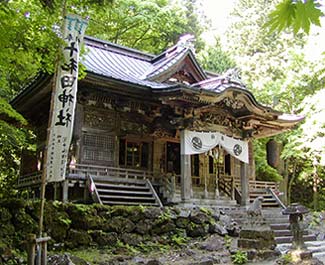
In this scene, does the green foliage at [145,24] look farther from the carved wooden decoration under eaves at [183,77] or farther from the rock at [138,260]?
the rock at [138,260]

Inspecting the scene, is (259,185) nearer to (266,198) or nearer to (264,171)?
(266,198)

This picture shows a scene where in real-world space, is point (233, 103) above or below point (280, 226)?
above

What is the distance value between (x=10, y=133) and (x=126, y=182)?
463cm

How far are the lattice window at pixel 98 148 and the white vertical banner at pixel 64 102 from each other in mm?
6364

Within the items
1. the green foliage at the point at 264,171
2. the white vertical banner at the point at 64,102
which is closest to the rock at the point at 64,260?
the white vertical banner at the point at 64,102

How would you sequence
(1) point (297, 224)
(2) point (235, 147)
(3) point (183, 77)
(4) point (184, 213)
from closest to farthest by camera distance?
(1) point (297, 224) < (4) point (184, 213) < (2) point (235, 147) < (3) point (183, 77)

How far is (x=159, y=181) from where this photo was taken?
1423 cm

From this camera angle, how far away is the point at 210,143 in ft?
47.3

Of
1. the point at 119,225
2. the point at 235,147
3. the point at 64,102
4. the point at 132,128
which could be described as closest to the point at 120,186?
the point at 132,128

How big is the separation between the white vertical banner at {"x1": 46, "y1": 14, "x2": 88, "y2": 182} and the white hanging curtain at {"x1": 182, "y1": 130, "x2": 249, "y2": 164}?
23.1ft

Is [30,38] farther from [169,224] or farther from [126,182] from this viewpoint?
[126,182]

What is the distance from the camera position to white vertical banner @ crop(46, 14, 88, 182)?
6758 millimetres

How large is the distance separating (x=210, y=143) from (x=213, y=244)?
515 centimetres

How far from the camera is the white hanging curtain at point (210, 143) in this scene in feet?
44.8
